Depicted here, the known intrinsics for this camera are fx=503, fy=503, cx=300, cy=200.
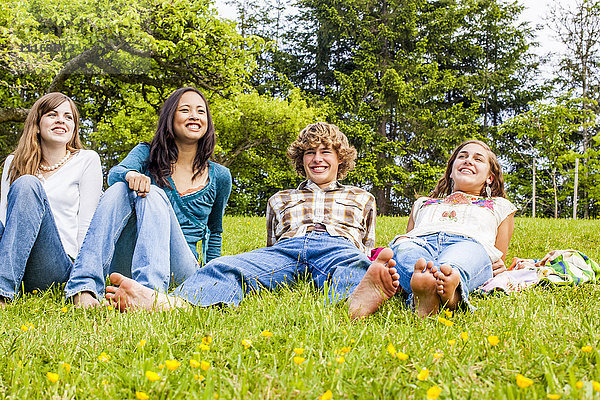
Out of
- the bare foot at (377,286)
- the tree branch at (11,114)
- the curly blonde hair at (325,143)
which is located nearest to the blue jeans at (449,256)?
the bare foot at (377,286)

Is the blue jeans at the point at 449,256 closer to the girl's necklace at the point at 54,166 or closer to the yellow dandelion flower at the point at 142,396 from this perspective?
the yellow dandelion flower at the point at 142,396

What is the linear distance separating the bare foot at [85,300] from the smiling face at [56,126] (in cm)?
125

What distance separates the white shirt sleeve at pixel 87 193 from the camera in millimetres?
3162

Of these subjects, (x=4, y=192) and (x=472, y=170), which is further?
(x=472, y=170)

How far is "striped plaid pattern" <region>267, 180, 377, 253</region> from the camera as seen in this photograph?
10.6 feet

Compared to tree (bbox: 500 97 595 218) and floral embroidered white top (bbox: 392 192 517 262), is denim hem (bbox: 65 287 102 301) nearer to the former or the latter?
floral embroidered white top (bbox: 392 192 517 262)

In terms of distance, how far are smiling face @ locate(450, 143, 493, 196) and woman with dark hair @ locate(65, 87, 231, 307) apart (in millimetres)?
1635

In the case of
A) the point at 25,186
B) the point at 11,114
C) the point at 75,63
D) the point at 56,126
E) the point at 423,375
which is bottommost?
the point at 423,375

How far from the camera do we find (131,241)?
2920 millimetres

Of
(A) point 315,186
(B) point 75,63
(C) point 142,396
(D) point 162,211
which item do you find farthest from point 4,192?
(B) point 75,63

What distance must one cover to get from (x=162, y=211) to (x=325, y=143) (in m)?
1.20

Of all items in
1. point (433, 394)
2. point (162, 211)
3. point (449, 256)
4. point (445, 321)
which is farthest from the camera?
point (162, 211)

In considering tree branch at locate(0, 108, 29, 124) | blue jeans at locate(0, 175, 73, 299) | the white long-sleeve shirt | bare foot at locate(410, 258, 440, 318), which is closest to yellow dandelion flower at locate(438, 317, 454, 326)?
bare foot at locate(410, 258, 440, 318)

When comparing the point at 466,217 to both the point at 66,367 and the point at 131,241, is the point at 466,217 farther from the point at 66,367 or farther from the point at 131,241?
the point at 66,367
